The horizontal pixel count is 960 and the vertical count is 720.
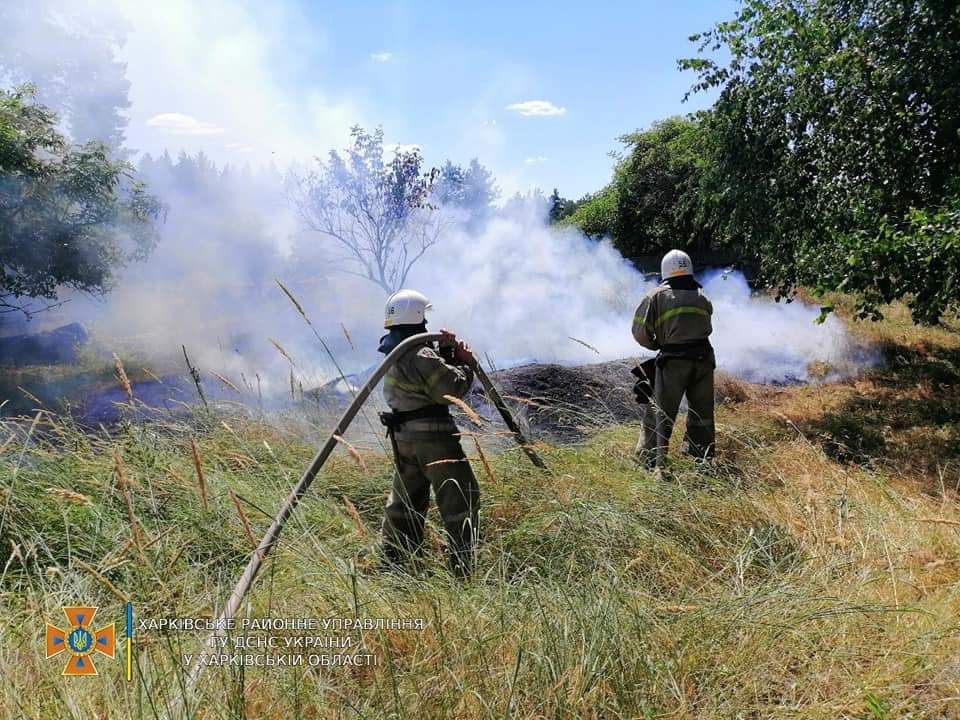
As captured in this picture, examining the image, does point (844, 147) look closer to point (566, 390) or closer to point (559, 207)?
point (566, 390)

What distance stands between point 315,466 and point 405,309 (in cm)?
93

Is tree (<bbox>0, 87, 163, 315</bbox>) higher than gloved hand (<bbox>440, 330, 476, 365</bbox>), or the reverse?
tree (<bbox>0, 87, 163, 315</bbox>)

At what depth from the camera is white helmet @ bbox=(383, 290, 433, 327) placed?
3.29 meters

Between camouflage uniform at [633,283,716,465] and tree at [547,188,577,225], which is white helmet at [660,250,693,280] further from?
tree at [547,188,577,225]

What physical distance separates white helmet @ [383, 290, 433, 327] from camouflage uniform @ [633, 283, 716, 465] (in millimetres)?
2301

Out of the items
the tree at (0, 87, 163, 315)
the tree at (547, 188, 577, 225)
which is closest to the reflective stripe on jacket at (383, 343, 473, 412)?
the tree at (0, 87, 163, 315)

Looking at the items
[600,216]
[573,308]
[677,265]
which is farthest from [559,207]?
[677,265]

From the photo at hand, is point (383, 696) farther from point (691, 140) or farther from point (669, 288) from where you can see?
point (691, 140)

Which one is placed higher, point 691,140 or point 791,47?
point 791,47

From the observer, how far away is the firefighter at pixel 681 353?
4.90m

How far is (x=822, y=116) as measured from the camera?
6309 millimetres

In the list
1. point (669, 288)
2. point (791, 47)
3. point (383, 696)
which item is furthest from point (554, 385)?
point (383, 696)

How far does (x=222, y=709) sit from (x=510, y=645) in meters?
0.85

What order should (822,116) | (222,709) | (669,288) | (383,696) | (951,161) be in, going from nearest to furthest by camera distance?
(222,709), (383,696), (669,288), (951,161), (822,116)
